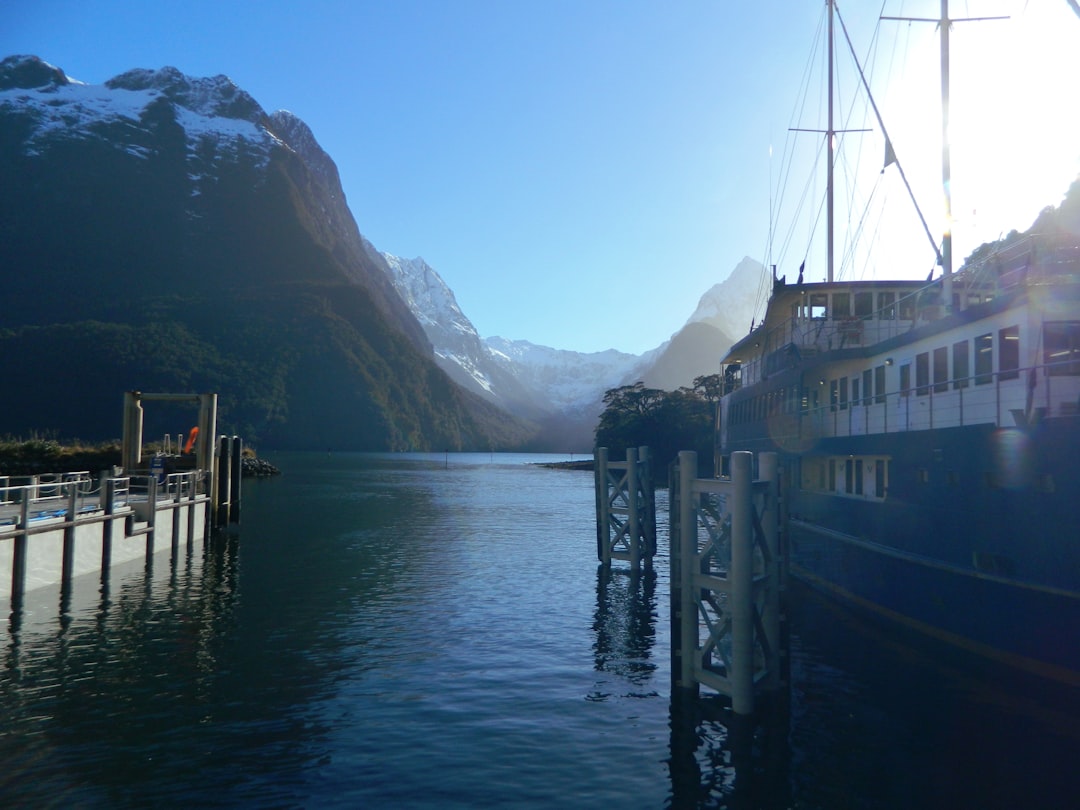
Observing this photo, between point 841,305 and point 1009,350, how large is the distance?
1416 cm

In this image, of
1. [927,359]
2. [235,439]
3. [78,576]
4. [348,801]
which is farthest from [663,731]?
[235,439]

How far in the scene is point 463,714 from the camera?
14.7 meters

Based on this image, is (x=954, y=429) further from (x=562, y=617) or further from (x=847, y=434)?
(x=562, y=617)

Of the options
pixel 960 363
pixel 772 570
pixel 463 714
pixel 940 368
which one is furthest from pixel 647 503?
pixel 463 714

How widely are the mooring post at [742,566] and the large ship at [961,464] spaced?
Result: 2578 millimetres

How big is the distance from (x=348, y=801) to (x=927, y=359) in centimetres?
1782

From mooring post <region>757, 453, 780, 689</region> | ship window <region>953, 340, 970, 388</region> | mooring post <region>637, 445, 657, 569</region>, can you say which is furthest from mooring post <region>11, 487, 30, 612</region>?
ship window <region>953, 340, 970, 388</region>

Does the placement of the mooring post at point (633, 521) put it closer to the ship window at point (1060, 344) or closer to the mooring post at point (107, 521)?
the ship window at point (1060, 344)

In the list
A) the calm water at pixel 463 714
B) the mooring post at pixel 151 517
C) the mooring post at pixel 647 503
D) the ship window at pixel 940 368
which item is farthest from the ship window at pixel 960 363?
the mooring post at pixel 151 517

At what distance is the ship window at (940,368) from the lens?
20.2 metres

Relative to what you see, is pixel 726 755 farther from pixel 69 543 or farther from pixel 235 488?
pixel 235 488

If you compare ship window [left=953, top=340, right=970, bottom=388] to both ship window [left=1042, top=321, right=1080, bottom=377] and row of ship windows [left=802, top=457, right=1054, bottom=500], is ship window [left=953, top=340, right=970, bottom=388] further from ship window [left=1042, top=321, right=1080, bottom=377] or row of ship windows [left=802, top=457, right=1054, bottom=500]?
ship window [left=1042, top=321, right=1080, bottom=377]

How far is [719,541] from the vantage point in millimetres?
16016

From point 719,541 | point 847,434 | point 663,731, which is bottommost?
point 663,731
